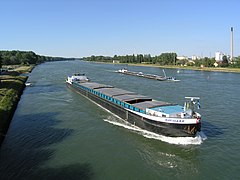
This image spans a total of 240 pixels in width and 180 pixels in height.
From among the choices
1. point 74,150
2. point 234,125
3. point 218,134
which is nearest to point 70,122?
point 74,150

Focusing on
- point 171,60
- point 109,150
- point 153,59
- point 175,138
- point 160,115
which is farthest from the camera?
point 153,59

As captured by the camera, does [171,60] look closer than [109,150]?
No

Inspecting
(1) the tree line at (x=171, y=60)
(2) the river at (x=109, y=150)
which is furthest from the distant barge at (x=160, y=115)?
(1) the tree line at (x=171, y=60)

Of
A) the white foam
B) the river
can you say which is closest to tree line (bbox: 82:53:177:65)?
the river

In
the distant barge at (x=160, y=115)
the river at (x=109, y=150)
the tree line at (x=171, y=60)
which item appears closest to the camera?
the river at (x=109, y=150)

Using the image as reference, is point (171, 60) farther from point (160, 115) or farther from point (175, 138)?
point (175, 138)

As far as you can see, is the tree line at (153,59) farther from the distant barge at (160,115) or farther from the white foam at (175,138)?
the white foam at (175,138)

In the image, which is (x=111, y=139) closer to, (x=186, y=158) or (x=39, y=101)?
(x=186, y=158)

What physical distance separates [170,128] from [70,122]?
10.2 m

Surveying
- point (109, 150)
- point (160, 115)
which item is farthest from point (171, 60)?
point (109, 150)

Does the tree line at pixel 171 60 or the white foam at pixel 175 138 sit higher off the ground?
the tree line at pixel 171 60

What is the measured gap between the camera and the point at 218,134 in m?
19.0

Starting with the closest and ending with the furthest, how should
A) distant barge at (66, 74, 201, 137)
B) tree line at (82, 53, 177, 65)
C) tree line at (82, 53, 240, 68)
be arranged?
distant barge at (66, 74, 201, 137) < tree line at (82, 53, 240, 68) < tree line at (82, 53, 177, 65)

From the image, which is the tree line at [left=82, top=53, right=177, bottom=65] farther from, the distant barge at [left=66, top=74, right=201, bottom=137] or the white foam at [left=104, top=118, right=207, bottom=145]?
the white foam at [left=104, top=118, right=207, bottom=145]
